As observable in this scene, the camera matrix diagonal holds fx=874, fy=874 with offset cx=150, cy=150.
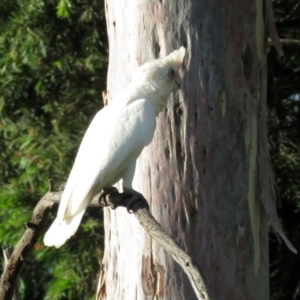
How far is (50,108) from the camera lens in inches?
155

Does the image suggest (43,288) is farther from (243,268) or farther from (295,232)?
(243,268)

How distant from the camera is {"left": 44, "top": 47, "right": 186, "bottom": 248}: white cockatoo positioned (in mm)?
2143

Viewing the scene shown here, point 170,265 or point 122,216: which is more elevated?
point 122,216

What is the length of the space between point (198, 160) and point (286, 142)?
1492 millimetres

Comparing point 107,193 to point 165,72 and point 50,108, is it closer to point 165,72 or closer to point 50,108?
point 165,72

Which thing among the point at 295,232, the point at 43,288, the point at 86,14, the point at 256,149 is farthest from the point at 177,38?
the point at 43,288

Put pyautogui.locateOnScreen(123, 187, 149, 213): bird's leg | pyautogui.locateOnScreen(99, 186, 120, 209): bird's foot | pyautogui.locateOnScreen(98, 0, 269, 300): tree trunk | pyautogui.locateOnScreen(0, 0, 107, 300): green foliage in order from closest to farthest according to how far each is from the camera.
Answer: pyautogui.locateOnScreen(123, 187, 149, 213): bird's leg < pyautogui.locateOnScreen(99, 186, 120, 209): bird's foot < pyautogui.locateOnScreen(98, 0, 269, 300): tree trunk < pyautogui.locateOnScreen(0, 0, 107, 300): green foliage

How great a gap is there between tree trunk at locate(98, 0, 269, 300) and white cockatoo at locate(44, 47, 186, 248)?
16cm

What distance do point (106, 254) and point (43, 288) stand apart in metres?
1.43

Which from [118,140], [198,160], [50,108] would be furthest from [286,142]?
[118,140]

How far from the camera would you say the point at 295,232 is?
3.92 m

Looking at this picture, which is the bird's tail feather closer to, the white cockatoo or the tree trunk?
the white cockatoo

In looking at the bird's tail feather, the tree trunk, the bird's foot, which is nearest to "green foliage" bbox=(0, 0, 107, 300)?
the tree trunk

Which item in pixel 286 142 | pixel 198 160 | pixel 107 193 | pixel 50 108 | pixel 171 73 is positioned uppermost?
pixel 50 108
